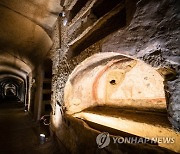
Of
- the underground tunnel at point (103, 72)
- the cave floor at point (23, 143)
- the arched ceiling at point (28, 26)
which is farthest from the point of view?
the arched ceiling at point (28, 26)

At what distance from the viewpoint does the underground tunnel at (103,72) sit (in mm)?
1273

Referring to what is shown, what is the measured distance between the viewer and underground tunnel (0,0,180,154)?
127 centimetres

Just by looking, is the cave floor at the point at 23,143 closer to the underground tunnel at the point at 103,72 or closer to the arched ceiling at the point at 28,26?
the underground tunnel at the point at 103,72

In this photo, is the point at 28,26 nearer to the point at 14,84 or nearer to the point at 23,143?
the point at 23,143

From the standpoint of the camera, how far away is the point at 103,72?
11.0 ft

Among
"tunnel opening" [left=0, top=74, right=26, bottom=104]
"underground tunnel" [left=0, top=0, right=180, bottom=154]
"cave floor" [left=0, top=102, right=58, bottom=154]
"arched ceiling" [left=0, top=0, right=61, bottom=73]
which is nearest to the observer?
"underground tunnel" [left=0, top=0, right=180, bottom=154]

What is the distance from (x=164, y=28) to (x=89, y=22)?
148 centimetres

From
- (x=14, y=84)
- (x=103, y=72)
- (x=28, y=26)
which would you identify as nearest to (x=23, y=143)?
(x=103, y=72)

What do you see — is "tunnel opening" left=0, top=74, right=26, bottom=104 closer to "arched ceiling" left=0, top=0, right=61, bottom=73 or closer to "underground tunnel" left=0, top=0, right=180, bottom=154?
"arched ceiling" left=0, top=0, right=61, bottom=73

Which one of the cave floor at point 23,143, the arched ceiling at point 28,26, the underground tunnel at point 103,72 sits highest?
the arched ceiling at point 28,26

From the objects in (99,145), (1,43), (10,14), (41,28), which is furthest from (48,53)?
(99,145)

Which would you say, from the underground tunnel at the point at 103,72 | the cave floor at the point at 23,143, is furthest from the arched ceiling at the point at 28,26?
the cave floor at the point at 23,143

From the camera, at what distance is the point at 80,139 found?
2.16 meters

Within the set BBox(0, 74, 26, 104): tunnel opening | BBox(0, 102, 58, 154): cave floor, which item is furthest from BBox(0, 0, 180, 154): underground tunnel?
BBox(0, 74, 26, 104): tunnel opening
